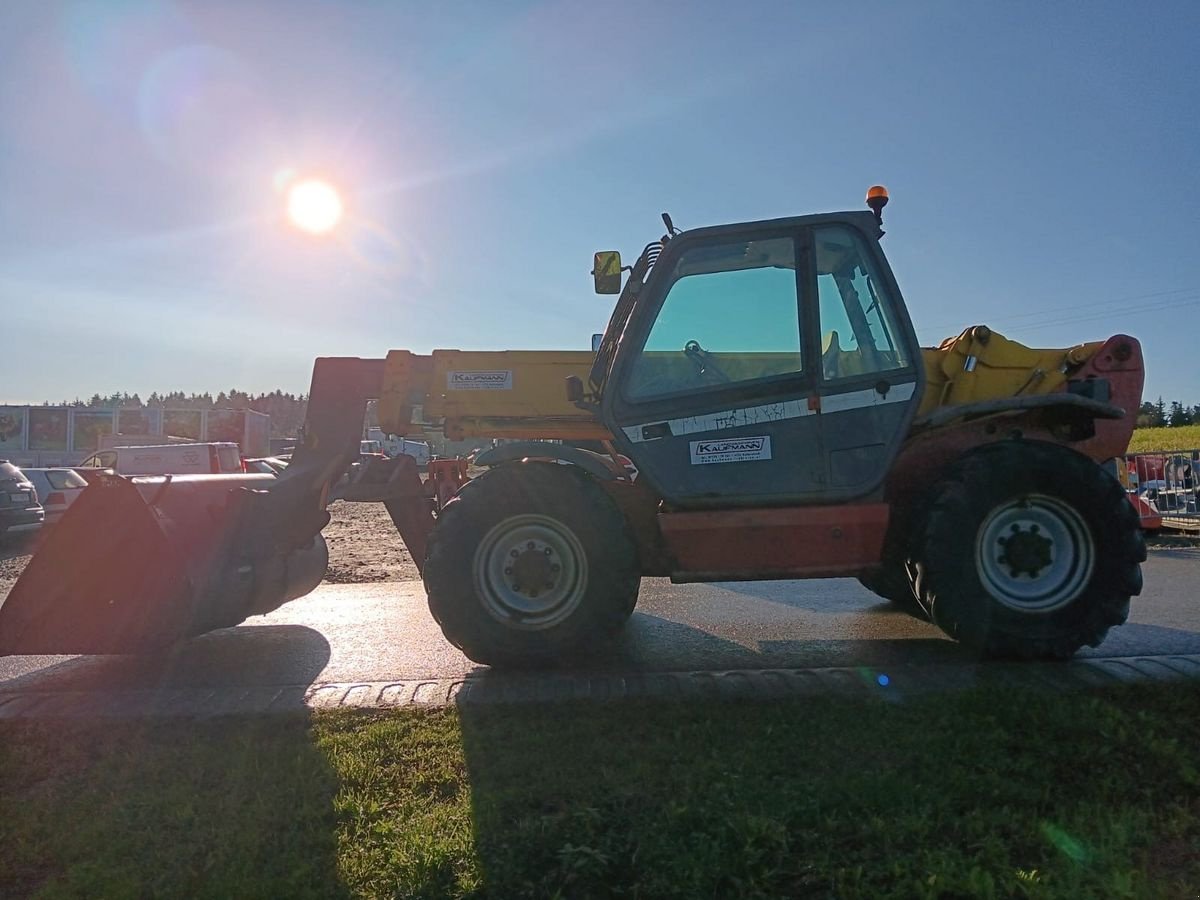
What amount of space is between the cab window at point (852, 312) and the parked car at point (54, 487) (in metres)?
15.6

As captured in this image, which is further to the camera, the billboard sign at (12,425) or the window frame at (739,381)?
the billboard sign at (12,425)

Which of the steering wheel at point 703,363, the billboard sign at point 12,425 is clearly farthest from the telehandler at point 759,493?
the billboard sign at point 12,425

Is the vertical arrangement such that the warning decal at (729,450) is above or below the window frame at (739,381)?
below

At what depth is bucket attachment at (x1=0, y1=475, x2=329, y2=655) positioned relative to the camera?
4668 millimetres

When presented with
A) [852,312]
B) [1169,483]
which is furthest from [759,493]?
[1169,483]

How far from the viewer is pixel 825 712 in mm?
3748

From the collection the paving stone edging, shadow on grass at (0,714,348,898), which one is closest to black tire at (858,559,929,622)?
the paving stone edging

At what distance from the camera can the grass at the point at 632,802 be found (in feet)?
8.05

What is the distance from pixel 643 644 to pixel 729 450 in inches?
57.6

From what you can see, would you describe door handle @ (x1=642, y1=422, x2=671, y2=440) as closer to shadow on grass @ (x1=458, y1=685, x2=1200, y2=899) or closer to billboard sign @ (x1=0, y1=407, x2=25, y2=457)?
shadow on grass @ (x1=458, y1=685, x2=1200, y2=899)

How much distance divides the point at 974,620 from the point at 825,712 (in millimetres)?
1328

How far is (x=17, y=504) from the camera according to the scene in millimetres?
14734

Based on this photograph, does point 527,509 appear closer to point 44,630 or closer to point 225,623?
point 225,623

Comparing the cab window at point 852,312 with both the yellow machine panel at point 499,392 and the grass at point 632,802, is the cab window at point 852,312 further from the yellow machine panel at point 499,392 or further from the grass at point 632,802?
the grass at point 632,802
